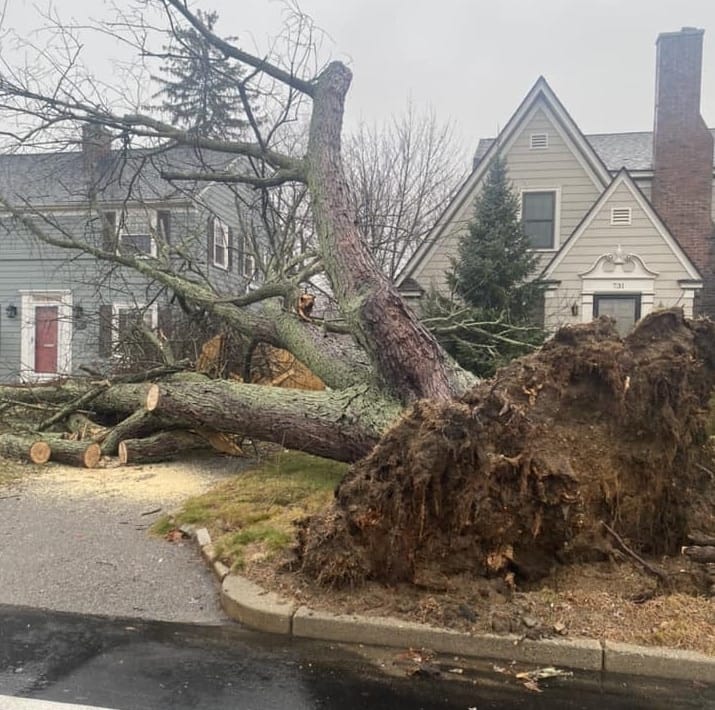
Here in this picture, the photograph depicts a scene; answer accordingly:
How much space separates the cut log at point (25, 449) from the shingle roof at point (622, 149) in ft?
40.8

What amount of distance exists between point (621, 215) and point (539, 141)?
2856 mm

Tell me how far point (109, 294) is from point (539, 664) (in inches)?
644

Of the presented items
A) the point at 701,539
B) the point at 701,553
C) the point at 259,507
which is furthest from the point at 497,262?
the point at 701,553

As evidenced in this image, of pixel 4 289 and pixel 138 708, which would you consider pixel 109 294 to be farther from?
pixel 138 708

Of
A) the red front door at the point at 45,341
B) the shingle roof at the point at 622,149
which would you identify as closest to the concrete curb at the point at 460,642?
the shingle roof at the point at 622,149

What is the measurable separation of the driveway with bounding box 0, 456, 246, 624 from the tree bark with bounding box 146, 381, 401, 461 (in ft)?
2.74

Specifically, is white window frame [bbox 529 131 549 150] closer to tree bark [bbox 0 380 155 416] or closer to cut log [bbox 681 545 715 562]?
tree bark [bbox 0 380 155 416]

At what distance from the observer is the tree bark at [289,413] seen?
7113mm

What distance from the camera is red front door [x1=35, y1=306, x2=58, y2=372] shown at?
745 inches

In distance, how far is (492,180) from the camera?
44.7 ft

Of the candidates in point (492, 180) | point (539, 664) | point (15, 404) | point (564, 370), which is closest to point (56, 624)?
point (539, 664)

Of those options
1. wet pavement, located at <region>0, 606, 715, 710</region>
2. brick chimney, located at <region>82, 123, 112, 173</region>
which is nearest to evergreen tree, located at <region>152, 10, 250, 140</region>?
brick chimney, located at <region>82, 123, 112, 173</region>

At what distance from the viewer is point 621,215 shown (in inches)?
543

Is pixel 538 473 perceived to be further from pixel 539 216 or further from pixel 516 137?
pixel 516 137
